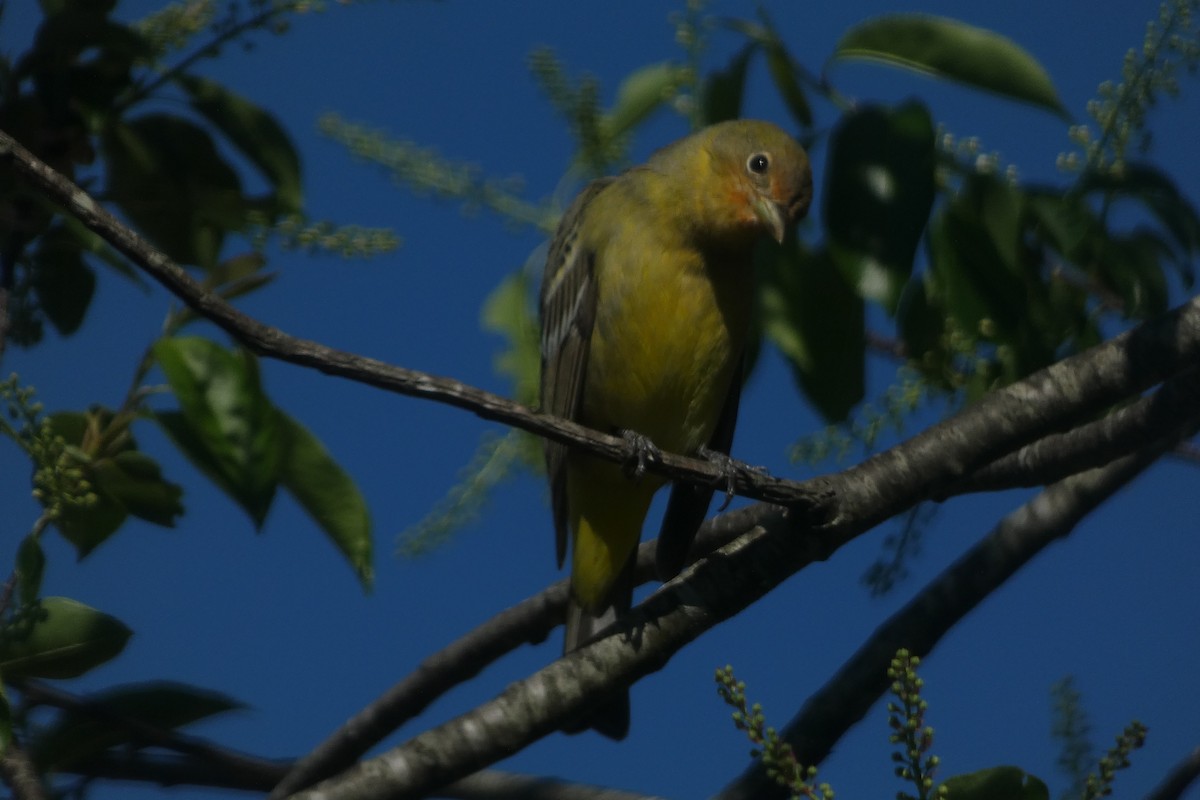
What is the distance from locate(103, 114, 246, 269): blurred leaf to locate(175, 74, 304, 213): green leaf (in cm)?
8

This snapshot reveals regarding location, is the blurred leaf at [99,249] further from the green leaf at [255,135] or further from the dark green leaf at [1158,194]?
the dark green leaf at [1158,194]

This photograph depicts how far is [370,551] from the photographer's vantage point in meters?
3.56

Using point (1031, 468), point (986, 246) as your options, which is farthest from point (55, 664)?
point (1031, 468)

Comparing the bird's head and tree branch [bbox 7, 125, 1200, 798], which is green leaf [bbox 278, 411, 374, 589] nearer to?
tree branch [bbox 7, 125, 1200, 798]

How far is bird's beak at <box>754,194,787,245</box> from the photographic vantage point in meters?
4.20

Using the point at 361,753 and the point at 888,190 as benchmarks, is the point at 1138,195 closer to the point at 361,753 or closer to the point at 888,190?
the point at 888,190

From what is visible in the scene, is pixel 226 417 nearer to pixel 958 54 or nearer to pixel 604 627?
pixel 604 627

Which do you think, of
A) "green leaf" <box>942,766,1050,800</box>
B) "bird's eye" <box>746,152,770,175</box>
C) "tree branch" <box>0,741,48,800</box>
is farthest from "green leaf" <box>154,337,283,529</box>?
"bird's eye" <box>746,152,770,175</box>

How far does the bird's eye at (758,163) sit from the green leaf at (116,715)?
249 cm

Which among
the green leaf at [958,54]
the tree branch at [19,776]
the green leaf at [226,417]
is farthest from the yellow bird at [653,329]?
the tree branch at [19,776]

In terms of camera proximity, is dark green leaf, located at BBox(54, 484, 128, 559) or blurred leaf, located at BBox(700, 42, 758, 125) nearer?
dark green leaf, located at BBox(54, 484, 128, 559)

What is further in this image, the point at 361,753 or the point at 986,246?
the point at 361,753

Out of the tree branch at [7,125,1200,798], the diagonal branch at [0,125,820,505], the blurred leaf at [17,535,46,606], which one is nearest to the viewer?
the diagonal branch at [0,125,820,505]

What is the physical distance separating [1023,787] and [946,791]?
202 mm
